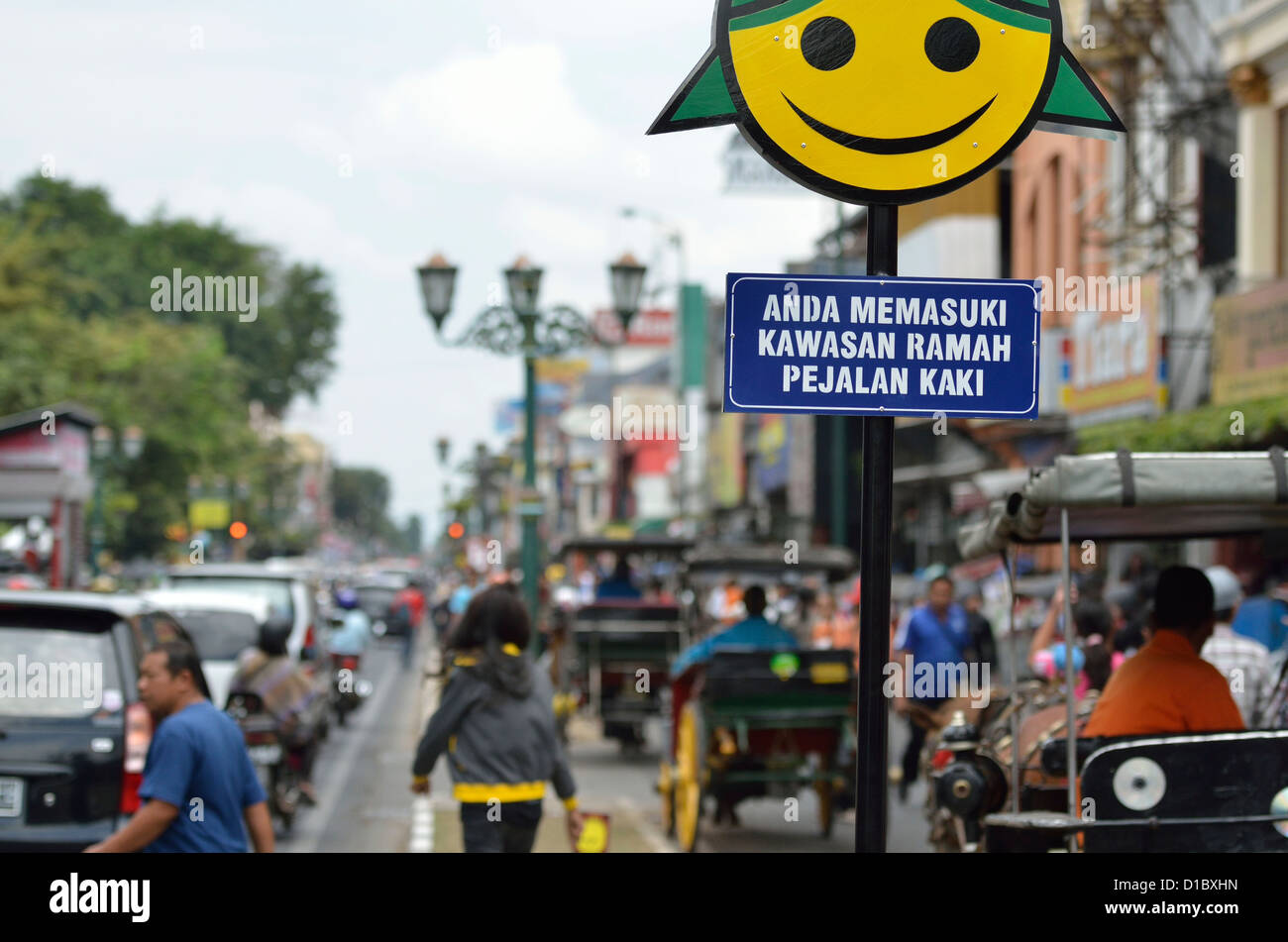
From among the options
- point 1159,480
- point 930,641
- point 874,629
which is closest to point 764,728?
point 930,641

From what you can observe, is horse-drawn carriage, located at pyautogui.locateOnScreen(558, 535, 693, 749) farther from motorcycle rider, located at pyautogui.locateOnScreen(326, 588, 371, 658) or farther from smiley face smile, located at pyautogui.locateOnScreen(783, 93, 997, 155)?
smiley face smile, located at pyautogui.locateOnScreen(783, 93, 997, 155)

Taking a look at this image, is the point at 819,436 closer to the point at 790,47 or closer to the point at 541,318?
the point at 541,318

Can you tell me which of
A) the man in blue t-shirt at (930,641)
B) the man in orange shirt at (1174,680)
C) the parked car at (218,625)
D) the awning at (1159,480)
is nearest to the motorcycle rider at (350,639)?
the parked car at (218,625)

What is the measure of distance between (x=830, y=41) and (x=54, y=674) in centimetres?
526

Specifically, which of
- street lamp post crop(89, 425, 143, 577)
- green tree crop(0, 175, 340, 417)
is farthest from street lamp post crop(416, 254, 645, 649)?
green tree crop(0, 175, 340, 417)

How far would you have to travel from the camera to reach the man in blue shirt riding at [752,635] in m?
13.0

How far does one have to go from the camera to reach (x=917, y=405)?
431 centimetres

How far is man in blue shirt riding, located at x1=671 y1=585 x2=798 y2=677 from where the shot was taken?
42.7 feet

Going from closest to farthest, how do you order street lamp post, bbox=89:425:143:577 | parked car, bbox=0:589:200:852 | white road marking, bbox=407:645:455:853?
parked car, bbox=0:589:200:852 → white road marking, bbox=407:645:455:853 → street lamp post, bbox=89:425:143:577

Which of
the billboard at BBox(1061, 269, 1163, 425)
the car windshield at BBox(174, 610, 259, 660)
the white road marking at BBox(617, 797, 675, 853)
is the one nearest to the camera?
the white road marking at BBox(617, 797, 675, 853)

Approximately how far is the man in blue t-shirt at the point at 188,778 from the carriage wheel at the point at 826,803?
7201 mm

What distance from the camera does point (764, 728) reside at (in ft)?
41.7
